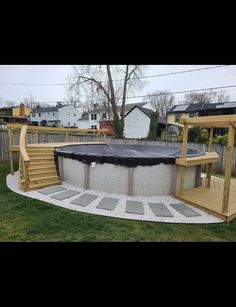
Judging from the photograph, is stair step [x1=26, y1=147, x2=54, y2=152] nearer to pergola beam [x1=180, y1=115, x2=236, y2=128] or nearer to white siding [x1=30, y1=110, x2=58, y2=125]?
pergola beam [x1=180, y1=115, x2=236, y2=128]

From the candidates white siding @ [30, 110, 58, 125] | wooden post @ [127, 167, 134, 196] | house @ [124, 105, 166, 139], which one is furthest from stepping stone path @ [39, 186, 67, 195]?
white siding @ [30, 110, 58, 125]

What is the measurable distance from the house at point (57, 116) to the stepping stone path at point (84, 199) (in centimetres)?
3185

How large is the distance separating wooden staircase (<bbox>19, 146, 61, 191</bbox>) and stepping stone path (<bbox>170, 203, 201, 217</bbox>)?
3.37 metres

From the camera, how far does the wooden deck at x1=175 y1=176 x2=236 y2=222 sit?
3.78 metres

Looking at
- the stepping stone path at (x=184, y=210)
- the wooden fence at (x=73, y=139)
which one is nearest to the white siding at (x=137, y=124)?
the wooden fence at (x=73, y=139)

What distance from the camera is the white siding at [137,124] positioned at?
2202 cm

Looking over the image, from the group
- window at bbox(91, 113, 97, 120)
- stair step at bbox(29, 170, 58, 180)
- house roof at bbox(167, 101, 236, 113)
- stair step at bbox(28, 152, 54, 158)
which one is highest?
house roof at bbox(167, 101, 236, 113)

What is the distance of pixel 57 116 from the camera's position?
3469 centimetres

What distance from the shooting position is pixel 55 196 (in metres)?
4.44

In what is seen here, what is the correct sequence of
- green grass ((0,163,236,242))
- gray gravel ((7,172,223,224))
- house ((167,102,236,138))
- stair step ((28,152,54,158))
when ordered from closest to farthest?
green grass ((0,163,236,242)), gray gravel ((7,172,223,224)), stair step ((28,152,54,158)), house ((167,102,236,138))

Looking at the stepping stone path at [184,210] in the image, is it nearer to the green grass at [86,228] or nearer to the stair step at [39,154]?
the green grass at [86,228]
